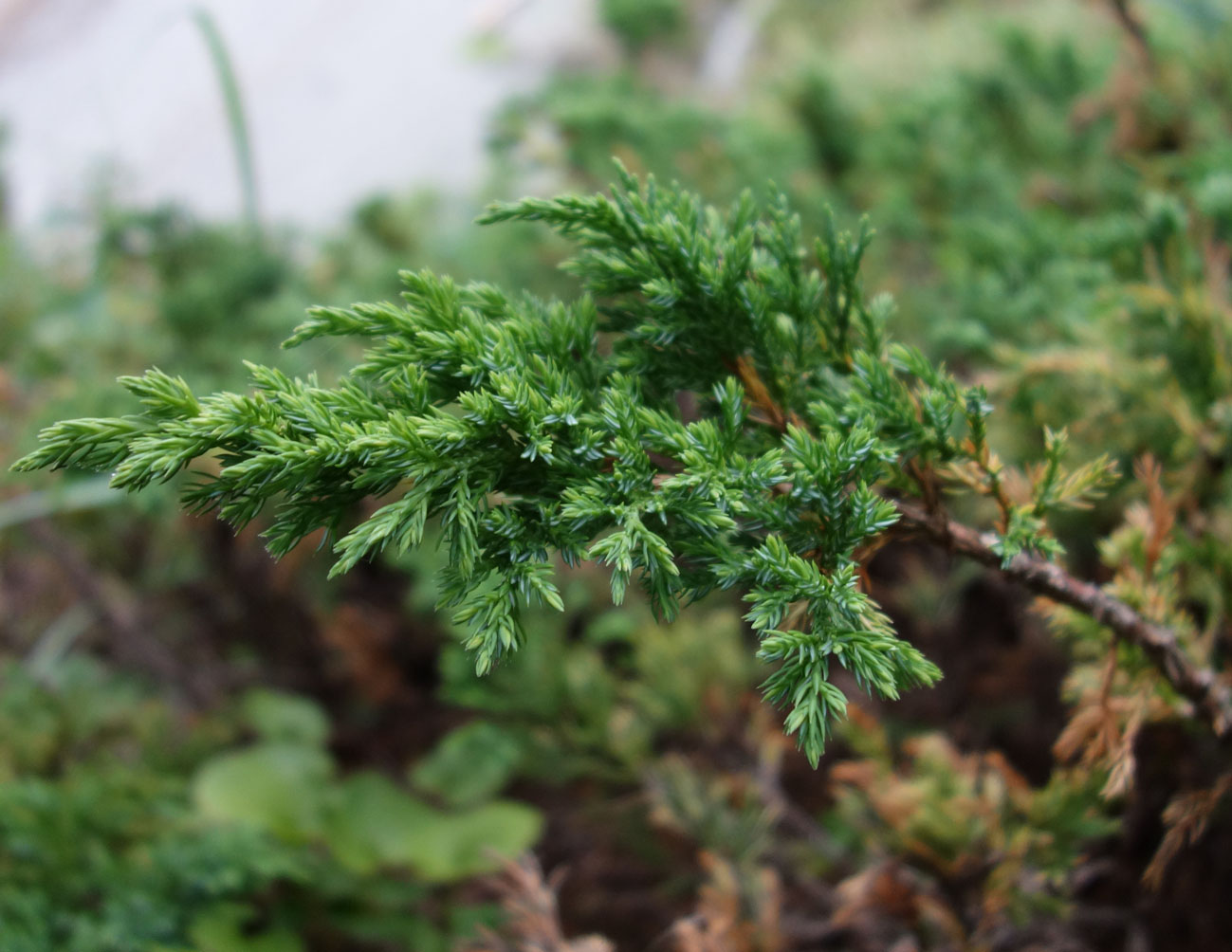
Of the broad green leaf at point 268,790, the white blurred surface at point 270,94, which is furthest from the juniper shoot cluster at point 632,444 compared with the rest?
the white blurred surface at point 270,94

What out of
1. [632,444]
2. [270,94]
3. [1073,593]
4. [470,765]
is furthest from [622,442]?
[270,94]

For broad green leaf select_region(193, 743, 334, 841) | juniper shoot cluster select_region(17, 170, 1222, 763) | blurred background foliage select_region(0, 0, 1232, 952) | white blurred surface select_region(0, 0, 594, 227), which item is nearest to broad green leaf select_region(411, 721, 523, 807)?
blurred background foliage select_region(0, 0, 1232, 952)

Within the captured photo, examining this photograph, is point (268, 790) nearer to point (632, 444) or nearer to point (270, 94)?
point (632, 444)

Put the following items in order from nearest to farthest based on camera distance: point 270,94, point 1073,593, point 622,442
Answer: point 622,442 < point 1073,593 < point 270,94

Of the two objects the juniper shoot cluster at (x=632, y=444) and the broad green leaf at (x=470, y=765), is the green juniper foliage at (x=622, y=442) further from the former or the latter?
the broad green leaf at (x=470, y=765)

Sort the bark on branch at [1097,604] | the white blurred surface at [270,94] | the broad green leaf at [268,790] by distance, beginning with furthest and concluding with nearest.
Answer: the white blurred surface at [270,94], the broad green leaf at [268,790], the bark on branch at [1097,604]

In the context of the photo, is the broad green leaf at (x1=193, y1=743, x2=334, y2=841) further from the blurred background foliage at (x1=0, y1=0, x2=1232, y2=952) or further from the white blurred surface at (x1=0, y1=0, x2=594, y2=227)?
the white blurred surface at (x1=0, y1=0, x2=594, y2=227)
